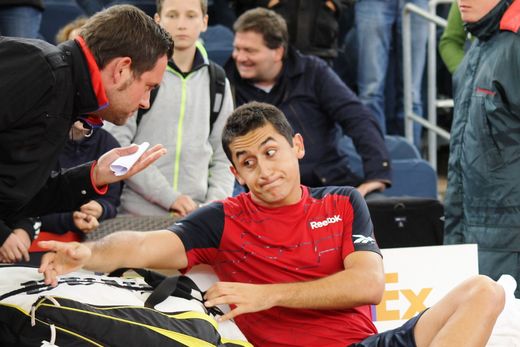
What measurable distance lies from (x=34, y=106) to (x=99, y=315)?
0.66 meters

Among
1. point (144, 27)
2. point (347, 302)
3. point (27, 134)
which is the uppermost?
point (144, 27)

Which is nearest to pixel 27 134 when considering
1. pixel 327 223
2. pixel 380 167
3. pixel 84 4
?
pixel 327 223

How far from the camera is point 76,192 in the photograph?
359cm

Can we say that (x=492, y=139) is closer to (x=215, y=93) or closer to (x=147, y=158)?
(x=215, y=93)

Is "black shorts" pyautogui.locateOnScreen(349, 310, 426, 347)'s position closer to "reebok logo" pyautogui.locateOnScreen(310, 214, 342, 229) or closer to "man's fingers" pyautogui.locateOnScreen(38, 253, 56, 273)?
"reebok logo" pyautogui.locateOnScreen(310, 214, 342, 229)

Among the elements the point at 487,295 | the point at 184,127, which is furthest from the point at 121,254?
the point at 184,127

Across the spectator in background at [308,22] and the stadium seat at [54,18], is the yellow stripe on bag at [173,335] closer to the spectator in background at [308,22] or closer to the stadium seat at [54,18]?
the spectator in background at [308,22]

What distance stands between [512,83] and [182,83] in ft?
5.84

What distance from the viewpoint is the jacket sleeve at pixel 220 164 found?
5273mm

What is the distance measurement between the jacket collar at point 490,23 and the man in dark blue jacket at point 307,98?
149cm

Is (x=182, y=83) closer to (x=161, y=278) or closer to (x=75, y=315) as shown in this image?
(x=161, y=278)

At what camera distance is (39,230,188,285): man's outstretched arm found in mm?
3273

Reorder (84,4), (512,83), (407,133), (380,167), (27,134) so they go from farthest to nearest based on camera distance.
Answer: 1. (407,133)
2. (84,4)
3. (380,167)
4. (512,83)
5. (27,134)

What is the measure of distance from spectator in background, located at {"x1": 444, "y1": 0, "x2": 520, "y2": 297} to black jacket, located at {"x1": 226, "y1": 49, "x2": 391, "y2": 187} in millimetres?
1344
